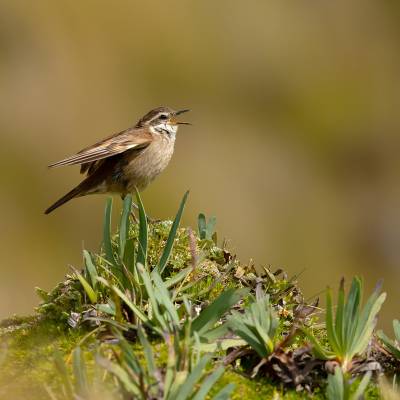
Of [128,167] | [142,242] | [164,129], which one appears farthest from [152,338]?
[164,129]

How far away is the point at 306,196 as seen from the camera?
24.4m

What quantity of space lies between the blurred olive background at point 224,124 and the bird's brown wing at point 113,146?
9.75 m

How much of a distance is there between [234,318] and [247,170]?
19.7 m

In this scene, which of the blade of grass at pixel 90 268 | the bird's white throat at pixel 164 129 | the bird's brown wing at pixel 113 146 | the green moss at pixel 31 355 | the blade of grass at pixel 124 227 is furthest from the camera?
the bird's white throat at pixel 164 129

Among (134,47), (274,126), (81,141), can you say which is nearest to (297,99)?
(274,126)

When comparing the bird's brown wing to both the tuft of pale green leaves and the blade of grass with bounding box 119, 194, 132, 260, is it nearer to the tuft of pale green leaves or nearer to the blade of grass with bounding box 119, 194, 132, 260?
the blade of grass with bounding box 119, 194, 132, 260

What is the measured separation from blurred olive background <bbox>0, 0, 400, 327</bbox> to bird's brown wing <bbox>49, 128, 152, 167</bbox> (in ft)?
32.0

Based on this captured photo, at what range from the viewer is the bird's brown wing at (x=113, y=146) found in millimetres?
8562

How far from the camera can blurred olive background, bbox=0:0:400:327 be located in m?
21.1

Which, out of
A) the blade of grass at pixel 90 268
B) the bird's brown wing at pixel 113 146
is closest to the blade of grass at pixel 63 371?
the blade of grass at pixel 90 268

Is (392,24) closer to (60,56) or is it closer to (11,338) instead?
(60,56)

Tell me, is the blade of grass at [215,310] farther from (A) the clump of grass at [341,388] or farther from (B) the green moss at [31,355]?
(B) the green moss at [31,355]

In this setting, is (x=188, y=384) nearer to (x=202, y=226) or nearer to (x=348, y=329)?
(x=348, y=329)

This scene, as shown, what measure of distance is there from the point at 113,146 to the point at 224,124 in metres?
15.4
